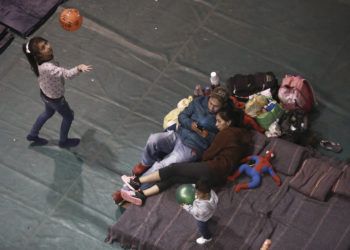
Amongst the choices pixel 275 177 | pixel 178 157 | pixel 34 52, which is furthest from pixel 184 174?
pixel 34 52

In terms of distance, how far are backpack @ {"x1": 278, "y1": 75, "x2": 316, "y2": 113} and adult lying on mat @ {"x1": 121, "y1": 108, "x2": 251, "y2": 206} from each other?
0.62 meters

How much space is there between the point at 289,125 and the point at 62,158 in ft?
6.33

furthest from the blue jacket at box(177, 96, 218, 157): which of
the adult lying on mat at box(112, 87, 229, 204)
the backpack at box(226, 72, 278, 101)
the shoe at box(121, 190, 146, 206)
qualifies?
the shoe at box(121, 190, 146, 206)

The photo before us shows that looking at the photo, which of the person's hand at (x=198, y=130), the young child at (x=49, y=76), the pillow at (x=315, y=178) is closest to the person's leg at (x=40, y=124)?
the young child at (x=49, y=76)

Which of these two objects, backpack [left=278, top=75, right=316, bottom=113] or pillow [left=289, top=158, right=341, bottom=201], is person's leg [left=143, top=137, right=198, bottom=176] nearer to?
pillow [left=289, top=158, right=341, bottom=201]

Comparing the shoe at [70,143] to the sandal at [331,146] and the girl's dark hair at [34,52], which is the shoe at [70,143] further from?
the sandal at [331,146]

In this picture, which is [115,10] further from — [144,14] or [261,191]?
[261,191]

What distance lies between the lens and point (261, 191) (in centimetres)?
495

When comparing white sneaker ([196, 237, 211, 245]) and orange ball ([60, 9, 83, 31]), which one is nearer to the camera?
white sneaker ([196, 237, 211, 245])

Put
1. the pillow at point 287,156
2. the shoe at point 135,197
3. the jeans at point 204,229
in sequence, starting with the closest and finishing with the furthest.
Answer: the jeans at point 204,229 < the shoe at point 135,197 < the pillow at point 287,156

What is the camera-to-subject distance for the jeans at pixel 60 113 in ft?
16.5

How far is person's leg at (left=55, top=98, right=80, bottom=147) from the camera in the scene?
509 centimetres

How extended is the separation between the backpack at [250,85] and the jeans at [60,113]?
55.3 inches

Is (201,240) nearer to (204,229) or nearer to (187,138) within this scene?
(204,229)
